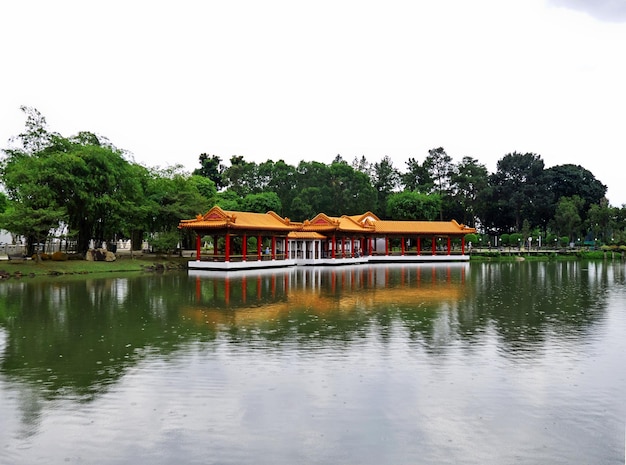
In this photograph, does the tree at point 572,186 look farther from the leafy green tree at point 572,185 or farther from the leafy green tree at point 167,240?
the leafy green tree at point 167,240

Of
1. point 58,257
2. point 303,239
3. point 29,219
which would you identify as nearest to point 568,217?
point 303,239

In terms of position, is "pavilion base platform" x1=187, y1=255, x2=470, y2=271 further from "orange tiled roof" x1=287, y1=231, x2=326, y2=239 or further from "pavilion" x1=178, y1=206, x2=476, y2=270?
"orange tiled roof" x1=287, y1=231, x2=326, y2=239

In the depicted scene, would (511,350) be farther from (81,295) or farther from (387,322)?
(81,295)

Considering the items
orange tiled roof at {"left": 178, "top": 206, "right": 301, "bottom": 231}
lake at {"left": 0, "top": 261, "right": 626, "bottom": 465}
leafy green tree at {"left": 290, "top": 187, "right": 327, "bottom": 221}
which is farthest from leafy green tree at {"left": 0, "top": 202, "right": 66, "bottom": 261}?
leafy green tree at {"left": 290, "top": 187, "right": 327, "bottom": 221}

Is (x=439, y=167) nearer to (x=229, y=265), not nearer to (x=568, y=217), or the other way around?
(x=568, y=217)

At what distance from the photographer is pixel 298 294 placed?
21.7m

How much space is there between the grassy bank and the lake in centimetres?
1580

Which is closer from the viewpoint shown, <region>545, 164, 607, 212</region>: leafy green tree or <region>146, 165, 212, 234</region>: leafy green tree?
<region>146, 165, 212, 234</region>: leafy green tree

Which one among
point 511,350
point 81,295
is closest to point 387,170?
point 81,295

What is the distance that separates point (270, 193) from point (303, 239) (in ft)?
52.4

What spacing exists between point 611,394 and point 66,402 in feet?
27.4

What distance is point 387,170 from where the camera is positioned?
7662cm

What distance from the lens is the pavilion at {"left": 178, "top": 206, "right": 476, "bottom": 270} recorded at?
35.9 m

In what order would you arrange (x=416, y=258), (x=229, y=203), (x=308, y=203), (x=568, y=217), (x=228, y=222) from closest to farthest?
(x=228, y=222) < (x=416, y=258) < (x=229, y=203) < (x=308, y=203) < (x=568, y=217)
